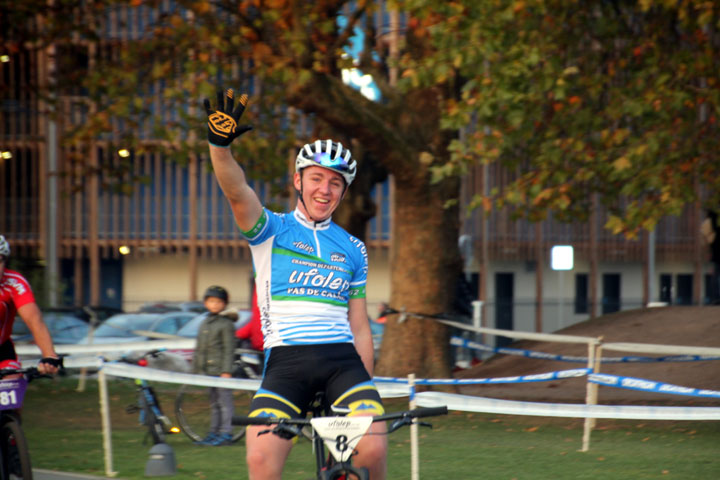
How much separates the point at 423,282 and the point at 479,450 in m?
5.03

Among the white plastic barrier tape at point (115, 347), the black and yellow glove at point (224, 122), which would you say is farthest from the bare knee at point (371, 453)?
the white plastic barrier tape at point (115, 347)

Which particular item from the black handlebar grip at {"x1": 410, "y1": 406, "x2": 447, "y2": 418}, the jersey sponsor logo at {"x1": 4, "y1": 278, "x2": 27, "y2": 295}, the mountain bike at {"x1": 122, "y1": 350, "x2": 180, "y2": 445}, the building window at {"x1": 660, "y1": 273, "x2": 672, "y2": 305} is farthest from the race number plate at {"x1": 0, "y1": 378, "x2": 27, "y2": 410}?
the building window at {"x1": 660, "y1": 273, "x2": 672, "y2": 305}

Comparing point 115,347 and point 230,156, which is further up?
point 230,156

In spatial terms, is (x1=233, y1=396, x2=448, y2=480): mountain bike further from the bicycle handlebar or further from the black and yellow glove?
the bicycle handlebar

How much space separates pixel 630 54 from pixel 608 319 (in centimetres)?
533

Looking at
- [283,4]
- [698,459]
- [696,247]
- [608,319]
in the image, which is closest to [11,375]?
[698,459]

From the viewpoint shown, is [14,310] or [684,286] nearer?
[14,310]

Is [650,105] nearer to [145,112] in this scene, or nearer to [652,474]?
[652,474]

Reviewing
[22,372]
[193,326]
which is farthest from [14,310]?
[193,326]

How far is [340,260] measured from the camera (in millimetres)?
4734

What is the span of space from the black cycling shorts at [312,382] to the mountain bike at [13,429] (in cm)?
250

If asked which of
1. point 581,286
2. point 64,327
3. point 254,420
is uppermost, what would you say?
point 254,420

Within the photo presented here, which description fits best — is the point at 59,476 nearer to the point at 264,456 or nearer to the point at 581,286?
the point at 264,456

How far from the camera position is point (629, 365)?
16.3m
